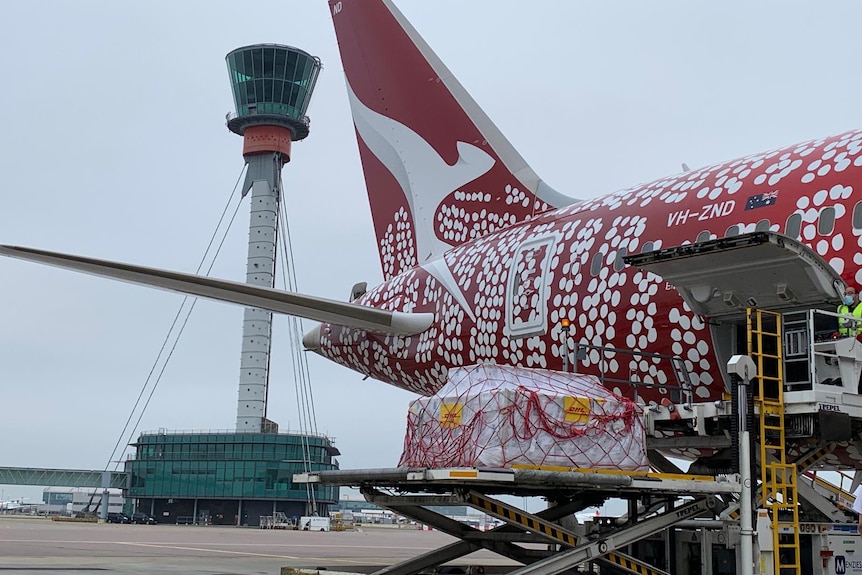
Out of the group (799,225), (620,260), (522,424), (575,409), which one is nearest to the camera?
(522,424)

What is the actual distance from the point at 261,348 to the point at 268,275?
6.11m

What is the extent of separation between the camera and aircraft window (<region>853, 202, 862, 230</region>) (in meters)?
9.81

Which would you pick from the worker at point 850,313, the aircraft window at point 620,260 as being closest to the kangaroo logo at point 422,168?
the aircraft window at point 620,260

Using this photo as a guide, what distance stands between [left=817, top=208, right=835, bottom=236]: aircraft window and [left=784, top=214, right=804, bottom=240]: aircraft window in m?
0.22

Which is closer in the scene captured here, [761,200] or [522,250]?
[761,200]

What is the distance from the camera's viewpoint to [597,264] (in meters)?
12.7

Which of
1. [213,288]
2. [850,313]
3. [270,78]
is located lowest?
[850,313]

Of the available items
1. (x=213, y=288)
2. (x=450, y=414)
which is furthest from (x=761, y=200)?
(x=213, y=288)

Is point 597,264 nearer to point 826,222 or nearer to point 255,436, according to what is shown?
point 826,222

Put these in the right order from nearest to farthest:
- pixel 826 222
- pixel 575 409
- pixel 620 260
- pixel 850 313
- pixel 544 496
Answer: pixel 575 409
pixel 850 313
pixel 544 496
pixel 826 222
pixel 620 260

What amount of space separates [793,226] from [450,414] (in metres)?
4.22

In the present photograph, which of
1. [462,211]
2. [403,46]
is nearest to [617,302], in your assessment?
[462,211]

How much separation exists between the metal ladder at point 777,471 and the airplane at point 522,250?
2.90 feet

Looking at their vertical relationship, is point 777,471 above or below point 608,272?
below
